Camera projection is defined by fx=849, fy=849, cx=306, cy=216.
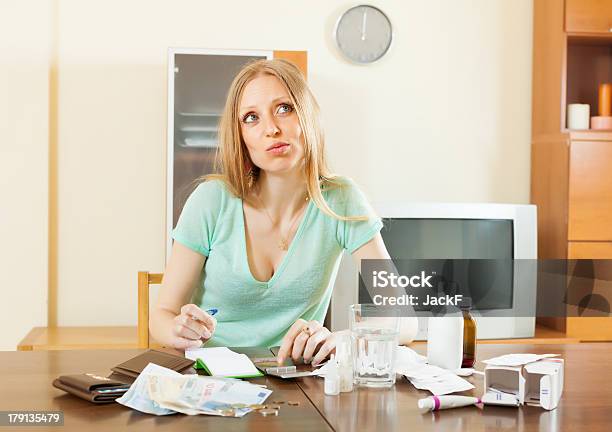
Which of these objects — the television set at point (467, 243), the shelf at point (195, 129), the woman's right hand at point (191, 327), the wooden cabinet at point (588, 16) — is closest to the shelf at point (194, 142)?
the shelf at point (195, 129)

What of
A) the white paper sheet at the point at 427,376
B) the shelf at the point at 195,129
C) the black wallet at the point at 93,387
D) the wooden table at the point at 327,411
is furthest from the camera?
the shelf at the point at 195,129

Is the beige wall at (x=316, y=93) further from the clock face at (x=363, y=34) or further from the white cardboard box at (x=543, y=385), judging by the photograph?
the white cardboard box at (x=543, y=385)

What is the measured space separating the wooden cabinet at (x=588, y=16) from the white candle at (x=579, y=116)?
1.09 feet

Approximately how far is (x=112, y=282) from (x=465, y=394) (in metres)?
2.59

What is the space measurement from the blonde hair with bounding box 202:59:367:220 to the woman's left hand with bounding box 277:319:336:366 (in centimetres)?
51

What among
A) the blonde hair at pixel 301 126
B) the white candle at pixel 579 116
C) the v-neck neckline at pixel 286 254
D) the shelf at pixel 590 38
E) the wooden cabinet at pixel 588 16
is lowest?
the v-neck neckline at pixel 286 254

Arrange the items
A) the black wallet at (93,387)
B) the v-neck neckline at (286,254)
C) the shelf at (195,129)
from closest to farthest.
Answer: the black wallet at (93,387), the v-neck neckline at (286,254), the shelf at (195,129)

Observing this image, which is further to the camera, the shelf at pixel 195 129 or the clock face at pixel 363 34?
the clock face at pixel 363 34

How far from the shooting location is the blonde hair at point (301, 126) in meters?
2.13

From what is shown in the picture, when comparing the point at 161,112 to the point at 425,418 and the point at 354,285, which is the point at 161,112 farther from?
the point at 425,418

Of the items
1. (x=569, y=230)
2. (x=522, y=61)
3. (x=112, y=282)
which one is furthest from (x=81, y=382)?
(x=522, y=61)

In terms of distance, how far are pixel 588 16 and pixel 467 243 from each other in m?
1.16

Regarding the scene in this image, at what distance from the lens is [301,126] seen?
6.91 ft

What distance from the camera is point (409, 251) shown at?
3.53m
